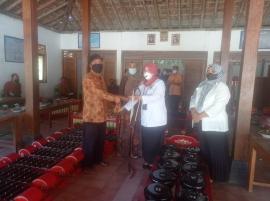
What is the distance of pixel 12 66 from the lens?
8195 mm

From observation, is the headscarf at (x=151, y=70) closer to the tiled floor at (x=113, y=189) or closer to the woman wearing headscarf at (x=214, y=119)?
the woman wearing headscarf at (x=214, y=119)

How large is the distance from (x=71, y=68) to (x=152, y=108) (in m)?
8.48

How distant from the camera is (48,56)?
33.7 ft

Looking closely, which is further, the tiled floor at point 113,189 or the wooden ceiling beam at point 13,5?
the wooden ceiling beam at point 13,5

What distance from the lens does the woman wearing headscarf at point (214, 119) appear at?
119 inches

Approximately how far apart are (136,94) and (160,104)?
1.45 ft

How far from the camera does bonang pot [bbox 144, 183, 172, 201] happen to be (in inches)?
89.9

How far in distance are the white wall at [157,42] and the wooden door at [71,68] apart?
0.41 meters

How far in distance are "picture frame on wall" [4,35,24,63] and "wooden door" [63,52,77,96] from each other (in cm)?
272

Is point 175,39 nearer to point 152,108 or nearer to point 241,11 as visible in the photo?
point 241,11

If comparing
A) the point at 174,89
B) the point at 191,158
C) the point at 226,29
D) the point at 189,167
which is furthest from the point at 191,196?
the point at 174,89

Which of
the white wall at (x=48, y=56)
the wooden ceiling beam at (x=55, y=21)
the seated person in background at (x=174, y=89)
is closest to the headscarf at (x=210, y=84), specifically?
the seated person in background at (x=174, y=89)

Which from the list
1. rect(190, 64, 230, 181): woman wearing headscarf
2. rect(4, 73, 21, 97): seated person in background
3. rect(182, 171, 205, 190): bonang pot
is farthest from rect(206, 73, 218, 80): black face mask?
rect(4, 73, 21, 97): seated person in background

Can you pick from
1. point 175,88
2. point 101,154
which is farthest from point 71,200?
point 175,88
